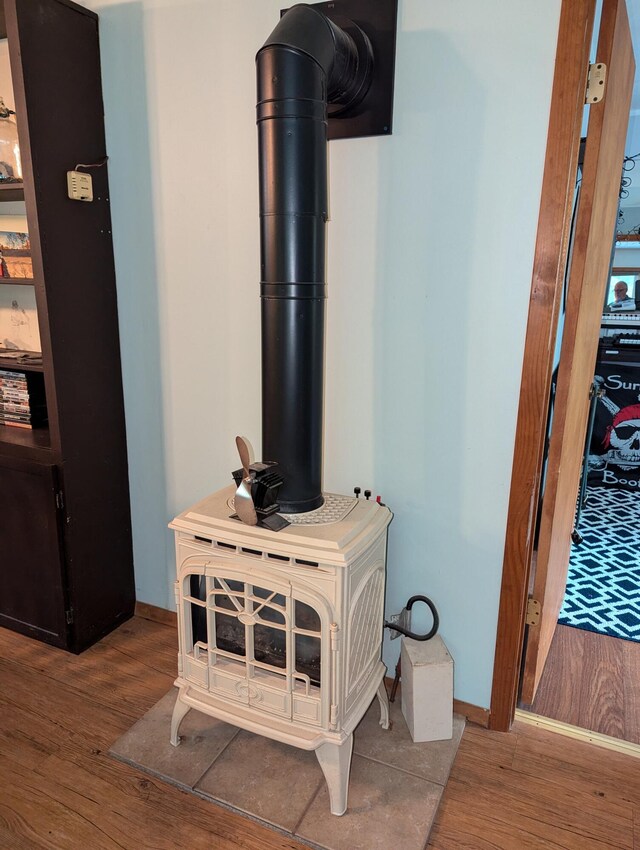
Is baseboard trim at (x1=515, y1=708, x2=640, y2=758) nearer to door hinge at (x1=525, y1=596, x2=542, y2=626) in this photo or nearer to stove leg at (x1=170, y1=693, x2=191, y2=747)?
door hinge at (x1=525, y1=596, x2=542, y2=626)

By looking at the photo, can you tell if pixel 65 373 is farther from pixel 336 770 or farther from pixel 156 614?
pixel 336 770

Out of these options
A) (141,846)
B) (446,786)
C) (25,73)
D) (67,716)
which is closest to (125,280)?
(25,73)

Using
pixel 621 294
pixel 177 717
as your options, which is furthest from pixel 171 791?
pixel 621 294

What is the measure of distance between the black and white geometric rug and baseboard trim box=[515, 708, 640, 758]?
62 centimetres

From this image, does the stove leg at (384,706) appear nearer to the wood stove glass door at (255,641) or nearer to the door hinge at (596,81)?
the wood stove glass door at (255,641)

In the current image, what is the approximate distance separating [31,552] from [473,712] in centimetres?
158

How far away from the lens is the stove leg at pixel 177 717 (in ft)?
5.49

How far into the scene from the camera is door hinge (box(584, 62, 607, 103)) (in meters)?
1.47

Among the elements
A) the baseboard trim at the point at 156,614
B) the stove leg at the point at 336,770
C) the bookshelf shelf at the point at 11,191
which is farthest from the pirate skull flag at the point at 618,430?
the bookshelf shelf at the point at 11,191

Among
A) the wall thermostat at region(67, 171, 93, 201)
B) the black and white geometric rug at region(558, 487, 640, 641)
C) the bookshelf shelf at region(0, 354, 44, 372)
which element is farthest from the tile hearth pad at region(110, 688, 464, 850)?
the wall thermostat at region(67, 171, 93, 201)

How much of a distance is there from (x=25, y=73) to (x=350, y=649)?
184 cm

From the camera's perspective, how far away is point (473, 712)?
6.04 feet

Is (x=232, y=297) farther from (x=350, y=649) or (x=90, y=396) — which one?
(x=350, y=649)

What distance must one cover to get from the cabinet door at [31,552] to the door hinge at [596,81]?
1910 millimetres
